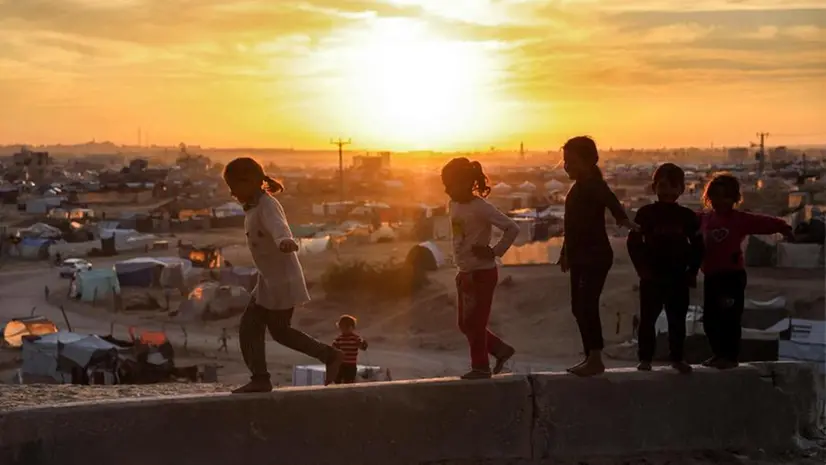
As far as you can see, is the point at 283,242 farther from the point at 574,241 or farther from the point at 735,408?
the point at 735,408

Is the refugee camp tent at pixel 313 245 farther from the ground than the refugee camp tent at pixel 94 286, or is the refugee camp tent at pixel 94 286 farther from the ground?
the refugee camp tent at pixel 313 245

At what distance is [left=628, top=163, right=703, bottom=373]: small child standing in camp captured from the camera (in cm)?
483

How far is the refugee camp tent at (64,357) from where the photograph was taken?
62.6 ft

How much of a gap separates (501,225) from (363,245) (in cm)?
4174

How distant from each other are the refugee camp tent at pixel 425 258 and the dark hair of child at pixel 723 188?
92.2ft

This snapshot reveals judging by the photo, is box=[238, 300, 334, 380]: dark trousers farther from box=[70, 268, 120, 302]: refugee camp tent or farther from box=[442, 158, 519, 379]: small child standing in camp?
box=[70, 268, 120, 302]: refugee camp tent

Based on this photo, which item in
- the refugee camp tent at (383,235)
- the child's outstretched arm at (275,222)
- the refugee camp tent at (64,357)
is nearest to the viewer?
the child's outstretched arm at (275,222)

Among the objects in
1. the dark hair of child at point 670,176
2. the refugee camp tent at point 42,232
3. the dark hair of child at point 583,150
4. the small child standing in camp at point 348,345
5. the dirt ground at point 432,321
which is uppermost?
the dark hair of child at point 583,150

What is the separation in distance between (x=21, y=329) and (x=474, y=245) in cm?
2318

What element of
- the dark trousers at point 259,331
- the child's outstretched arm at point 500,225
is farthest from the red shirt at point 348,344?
the child's outstretched arm at point 500,225

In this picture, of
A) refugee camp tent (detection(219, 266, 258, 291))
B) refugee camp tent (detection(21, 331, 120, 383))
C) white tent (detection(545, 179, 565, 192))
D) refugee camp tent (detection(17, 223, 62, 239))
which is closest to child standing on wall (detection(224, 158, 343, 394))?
refugee camp tent (detection(21, 331, 120, 383))

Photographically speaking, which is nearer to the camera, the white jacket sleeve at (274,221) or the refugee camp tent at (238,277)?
the white jacket sleeve at (274,221)

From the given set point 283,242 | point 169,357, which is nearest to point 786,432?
point 283,242

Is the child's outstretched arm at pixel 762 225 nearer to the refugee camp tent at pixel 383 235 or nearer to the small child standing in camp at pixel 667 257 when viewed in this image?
the small child standing in camp at pixel 667 257
